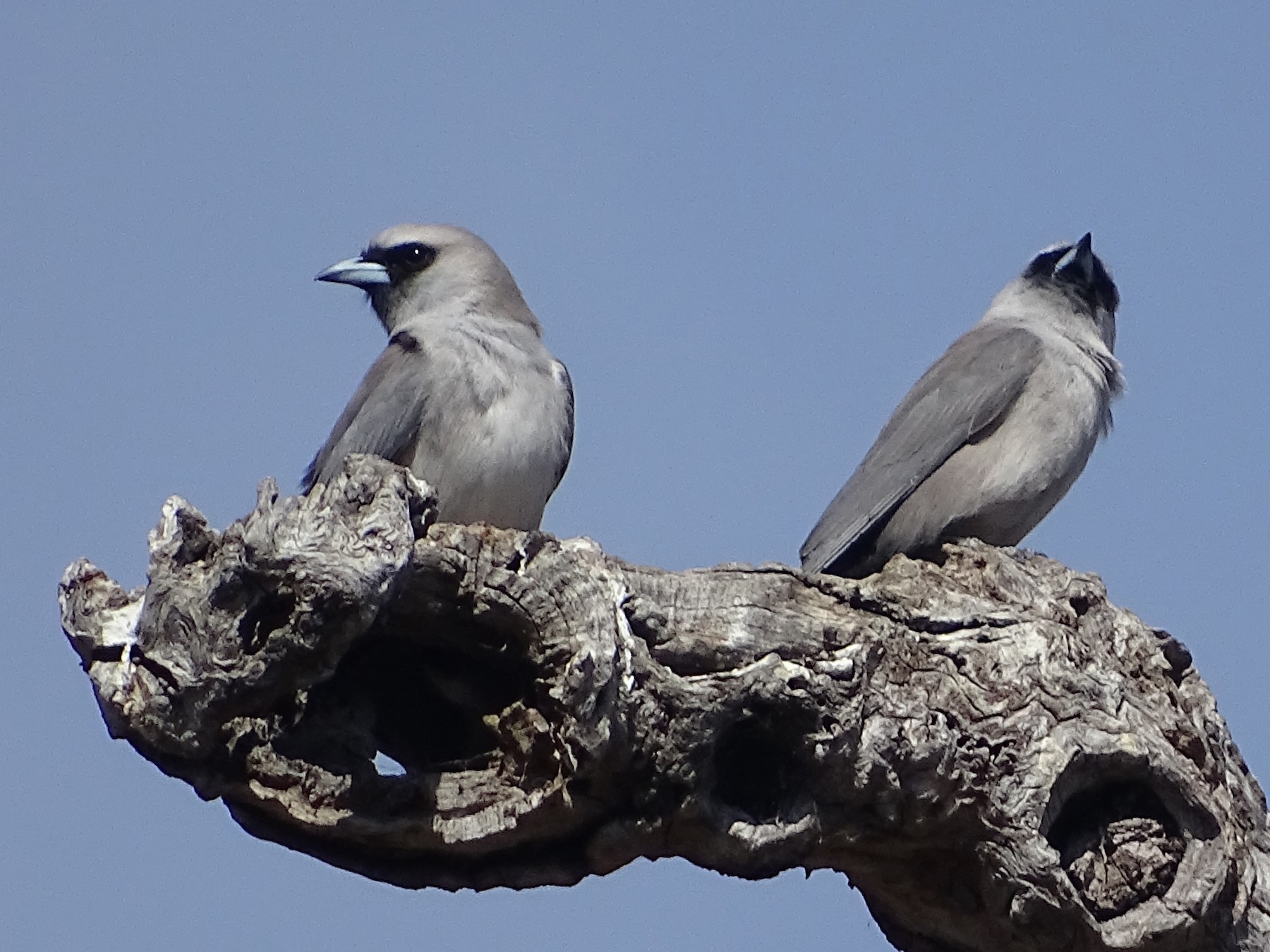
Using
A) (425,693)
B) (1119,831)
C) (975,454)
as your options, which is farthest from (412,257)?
(1119,831)

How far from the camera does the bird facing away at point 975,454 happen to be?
856 cm

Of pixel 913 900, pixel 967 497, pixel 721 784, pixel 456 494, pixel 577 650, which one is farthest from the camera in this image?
pixel 967 497

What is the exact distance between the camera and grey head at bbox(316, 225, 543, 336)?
9281mm

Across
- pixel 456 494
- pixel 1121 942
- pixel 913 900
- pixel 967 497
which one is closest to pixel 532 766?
pixel 913 900

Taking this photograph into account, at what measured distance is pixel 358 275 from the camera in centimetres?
949

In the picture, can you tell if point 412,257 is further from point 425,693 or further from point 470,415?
point 425,693

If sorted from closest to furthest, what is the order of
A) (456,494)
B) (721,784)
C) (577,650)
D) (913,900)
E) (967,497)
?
1. (577,650)
2. (721,784)
3. (913,900)
4. (456,494)
5. (967,497)

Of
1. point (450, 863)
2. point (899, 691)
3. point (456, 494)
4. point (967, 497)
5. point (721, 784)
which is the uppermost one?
point (967, 497)

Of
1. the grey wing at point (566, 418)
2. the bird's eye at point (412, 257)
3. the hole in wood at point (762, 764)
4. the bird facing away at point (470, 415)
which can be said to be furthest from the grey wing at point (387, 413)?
the hole in wood at point (762, 764)

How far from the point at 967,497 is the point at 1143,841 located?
3.06m

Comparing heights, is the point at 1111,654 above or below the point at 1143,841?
above

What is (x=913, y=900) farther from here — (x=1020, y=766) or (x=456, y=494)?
(x=456, y=494)

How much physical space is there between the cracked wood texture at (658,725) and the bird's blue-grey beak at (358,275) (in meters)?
4.22

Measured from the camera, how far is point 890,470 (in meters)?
8.80
